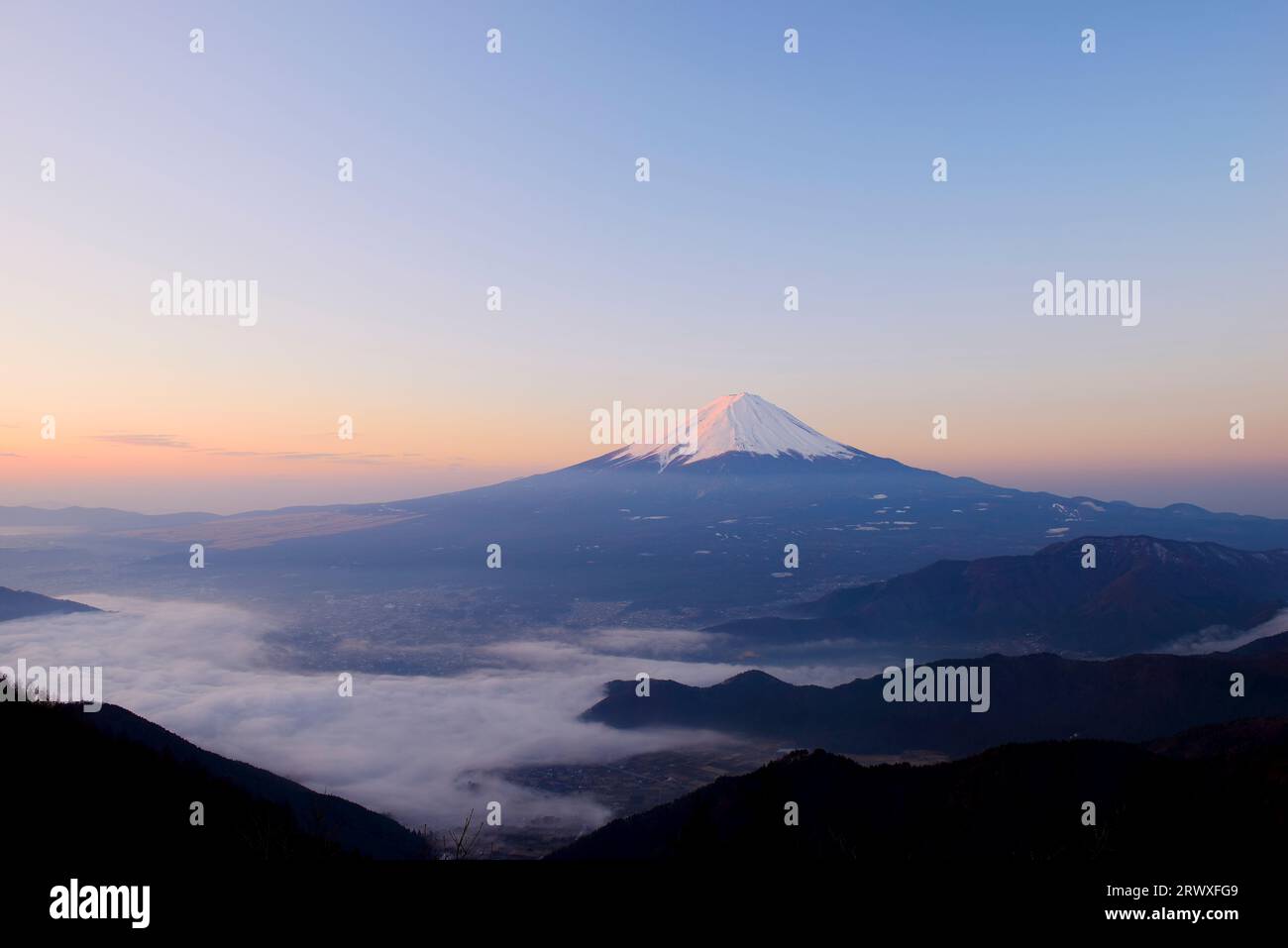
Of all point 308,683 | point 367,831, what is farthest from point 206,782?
point 308,683

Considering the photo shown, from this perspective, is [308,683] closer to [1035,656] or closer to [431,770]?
[431,770]

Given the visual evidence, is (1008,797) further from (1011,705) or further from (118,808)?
(1011,705)

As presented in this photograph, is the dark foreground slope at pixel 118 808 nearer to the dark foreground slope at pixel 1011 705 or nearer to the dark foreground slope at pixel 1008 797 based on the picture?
the dark foreground slope at pixel 1008 797

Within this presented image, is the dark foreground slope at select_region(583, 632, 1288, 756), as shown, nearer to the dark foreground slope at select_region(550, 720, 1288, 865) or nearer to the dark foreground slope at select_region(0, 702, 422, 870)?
the dark foreground slope at select_region(550, 720, 1288, 865)

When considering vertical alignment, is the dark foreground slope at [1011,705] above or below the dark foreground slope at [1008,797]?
below

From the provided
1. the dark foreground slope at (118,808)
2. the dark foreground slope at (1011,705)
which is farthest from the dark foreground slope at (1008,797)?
the dark foreground slope at (1011,705)
